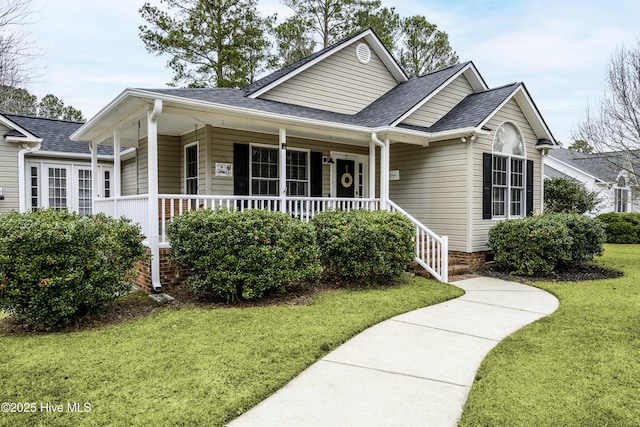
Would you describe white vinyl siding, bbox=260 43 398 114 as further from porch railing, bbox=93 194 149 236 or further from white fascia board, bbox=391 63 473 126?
Answer: porch railing, bbox=93 194 149 236

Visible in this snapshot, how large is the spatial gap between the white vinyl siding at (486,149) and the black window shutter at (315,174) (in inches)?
140

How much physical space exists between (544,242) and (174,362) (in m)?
7.33

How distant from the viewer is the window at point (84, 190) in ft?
42.8

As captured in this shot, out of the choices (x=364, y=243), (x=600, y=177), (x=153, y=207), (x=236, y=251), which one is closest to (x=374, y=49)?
(x=364, y=243)

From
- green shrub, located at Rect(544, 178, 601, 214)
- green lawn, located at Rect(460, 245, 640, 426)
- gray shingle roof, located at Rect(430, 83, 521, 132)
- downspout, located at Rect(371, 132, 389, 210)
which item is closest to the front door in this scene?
downspout, located at Rect(371, 132, 389, 210)

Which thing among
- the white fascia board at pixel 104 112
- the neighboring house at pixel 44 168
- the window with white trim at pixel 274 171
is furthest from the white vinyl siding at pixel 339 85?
the neighboring house at pixel 44 168

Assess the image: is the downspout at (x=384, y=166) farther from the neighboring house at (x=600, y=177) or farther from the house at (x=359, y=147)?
the neighboring house at (x=600, y=177)

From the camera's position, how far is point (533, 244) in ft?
27.7

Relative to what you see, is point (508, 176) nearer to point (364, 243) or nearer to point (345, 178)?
point (345, 178)

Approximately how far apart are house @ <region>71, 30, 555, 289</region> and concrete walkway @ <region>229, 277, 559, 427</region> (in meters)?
2.74

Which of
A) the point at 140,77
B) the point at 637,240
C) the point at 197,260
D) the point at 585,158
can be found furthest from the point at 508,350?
the point at 140,77

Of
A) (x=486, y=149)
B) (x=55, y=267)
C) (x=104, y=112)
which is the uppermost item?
A: (x=104, y=112)

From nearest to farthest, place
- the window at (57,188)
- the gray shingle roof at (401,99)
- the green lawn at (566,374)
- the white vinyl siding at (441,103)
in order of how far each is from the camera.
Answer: the green lawn at (566,374) → the gray shingle roof at (401,99) → the white vinyl siding at (441,103) → the window at (57,188)

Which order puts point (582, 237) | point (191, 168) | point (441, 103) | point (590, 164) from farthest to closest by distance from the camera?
point (590, 164) → point (441, 103) → point (191, 168) → point (582, 237)
